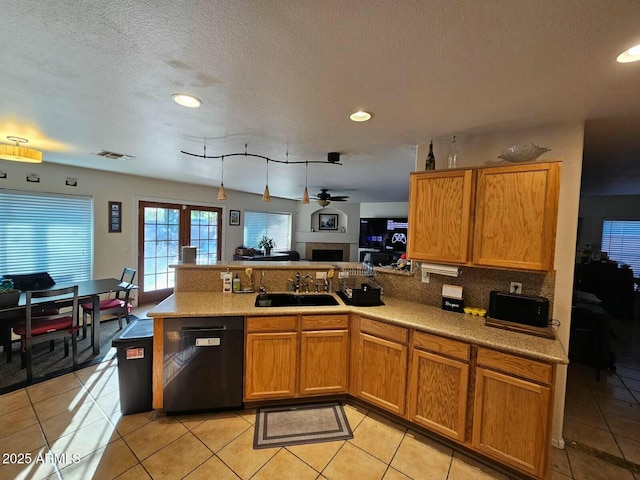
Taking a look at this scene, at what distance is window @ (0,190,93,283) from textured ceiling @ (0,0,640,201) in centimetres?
164

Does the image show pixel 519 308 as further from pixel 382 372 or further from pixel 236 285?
pixel 236 285

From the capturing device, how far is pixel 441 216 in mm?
2297

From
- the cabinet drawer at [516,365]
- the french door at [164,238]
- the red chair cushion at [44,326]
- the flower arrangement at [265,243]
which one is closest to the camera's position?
the cabinet drawer at [516,365]

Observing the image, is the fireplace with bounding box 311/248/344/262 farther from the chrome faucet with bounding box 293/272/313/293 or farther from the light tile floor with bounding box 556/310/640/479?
the light tile floor with bounding box 556/310/640/479

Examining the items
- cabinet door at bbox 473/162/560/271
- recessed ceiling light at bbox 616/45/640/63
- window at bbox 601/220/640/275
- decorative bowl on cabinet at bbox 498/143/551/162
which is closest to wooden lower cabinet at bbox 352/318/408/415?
cabinet door at bbox 473/162/560/271

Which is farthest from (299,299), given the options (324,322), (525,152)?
(525,152)

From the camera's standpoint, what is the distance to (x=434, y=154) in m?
2.56

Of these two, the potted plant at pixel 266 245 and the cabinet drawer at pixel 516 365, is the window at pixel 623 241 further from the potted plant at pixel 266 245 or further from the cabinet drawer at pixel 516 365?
the potted plant at pixel 266 245

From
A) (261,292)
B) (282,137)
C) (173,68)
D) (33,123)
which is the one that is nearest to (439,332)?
(261,292)

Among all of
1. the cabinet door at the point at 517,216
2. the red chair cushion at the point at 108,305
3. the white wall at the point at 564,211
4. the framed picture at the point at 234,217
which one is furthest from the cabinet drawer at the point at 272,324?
the framed picture at the point at 234,217

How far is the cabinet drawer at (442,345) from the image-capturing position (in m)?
1.91

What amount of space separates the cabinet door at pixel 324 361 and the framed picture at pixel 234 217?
498 centimetres

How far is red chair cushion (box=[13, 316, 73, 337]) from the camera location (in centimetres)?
280

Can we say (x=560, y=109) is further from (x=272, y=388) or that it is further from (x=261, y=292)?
(x=272, y=388)
